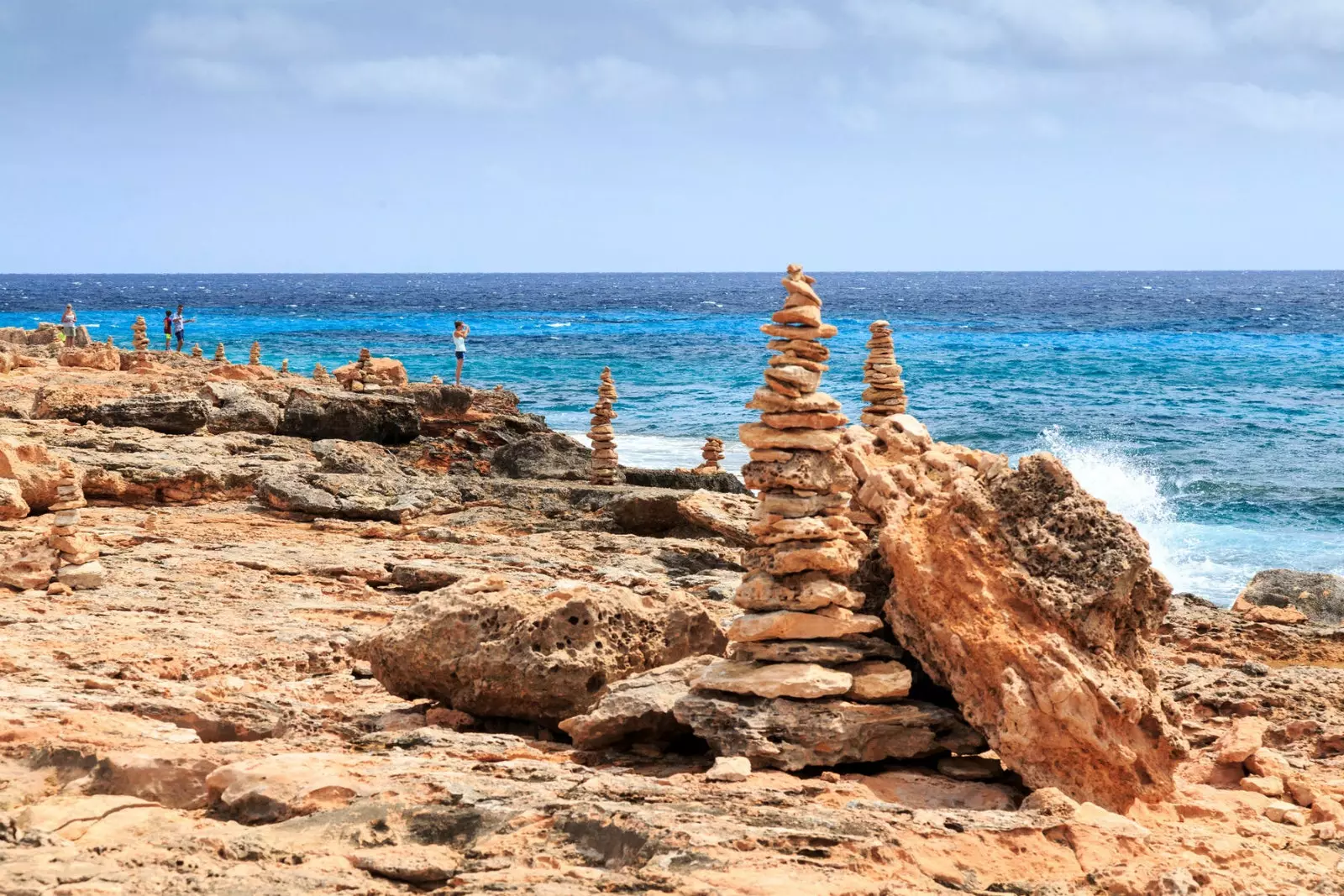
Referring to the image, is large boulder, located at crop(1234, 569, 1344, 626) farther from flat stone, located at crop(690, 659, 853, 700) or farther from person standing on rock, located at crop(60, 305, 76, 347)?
person standing on rock, located at crop(60, 305, 76, 347)

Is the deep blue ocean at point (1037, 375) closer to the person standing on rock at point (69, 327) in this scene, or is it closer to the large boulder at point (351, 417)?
the large boulder at point (351, 417)

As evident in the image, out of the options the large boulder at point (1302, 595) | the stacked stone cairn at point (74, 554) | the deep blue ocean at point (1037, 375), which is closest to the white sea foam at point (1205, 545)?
the deep blue ocean at point (1037, 375)

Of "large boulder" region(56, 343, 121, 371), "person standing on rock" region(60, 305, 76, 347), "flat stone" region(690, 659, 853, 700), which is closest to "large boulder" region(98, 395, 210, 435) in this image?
"large boulder" region(56, 343, 121, 371)

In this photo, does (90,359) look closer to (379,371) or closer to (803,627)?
(379,371)

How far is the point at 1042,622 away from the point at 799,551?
1428 millimetres

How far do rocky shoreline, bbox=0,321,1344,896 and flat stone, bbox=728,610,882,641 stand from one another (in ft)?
0.21

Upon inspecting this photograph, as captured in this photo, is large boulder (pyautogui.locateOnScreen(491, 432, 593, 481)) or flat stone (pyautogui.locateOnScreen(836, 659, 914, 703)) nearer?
flat stone (pyautogui.locateOnScreen(836, 659, 914, 703))

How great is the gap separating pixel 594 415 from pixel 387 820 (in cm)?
1499

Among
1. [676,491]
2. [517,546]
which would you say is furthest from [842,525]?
[676,491]

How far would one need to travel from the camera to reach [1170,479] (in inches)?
1242

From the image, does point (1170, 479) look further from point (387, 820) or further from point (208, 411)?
point (387, 820)

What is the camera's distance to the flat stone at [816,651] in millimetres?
7129

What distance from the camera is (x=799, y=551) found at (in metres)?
7.35

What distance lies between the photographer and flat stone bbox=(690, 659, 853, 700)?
6820 millimetres
